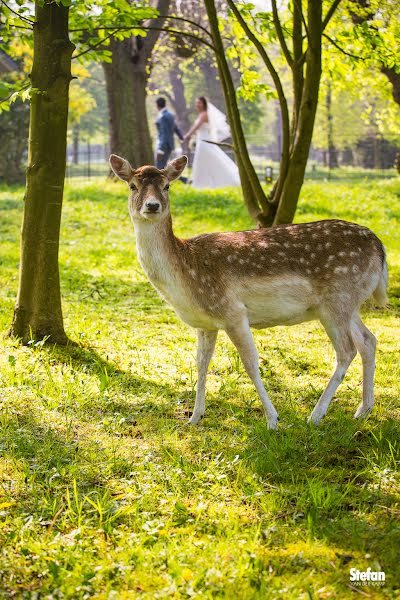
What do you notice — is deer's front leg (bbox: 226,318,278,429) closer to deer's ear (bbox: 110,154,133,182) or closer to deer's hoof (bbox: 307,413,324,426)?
deer's hoof (bbox: 307,413,324,426)

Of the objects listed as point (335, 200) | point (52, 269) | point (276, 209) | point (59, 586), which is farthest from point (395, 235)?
point (59, 586)

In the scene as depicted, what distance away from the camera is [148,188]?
5309 mm

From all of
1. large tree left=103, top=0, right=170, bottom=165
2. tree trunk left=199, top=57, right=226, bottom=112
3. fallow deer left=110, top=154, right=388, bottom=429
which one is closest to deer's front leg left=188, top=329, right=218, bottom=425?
fallow deer left=110, top=154, right=388, bottom=429

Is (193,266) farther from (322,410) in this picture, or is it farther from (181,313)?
(322,410)

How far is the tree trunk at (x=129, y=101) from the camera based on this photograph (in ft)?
62.3

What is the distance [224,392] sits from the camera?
6.10 metres

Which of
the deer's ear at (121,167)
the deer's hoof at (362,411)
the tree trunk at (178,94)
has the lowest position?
the deer's hoof at (362,411)

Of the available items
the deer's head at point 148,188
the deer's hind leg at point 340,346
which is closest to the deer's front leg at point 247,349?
the deer's hind leg at point 340,346

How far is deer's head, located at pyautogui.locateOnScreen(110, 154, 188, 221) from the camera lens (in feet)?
17.2

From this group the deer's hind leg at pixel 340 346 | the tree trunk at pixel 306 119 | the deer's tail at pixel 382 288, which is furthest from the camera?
the tree trunk at pixel 306 119

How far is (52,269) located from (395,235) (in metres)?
7.74

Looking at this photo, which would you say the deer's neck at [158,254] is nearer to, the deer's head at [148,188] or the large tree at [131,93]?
the deer's head at [148,188]

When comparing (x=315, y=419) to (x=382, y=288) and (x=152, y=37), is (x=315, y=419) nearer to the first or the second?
(x=382, y=288)

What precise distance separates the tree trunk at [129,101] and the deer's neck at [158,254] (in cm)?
1391
